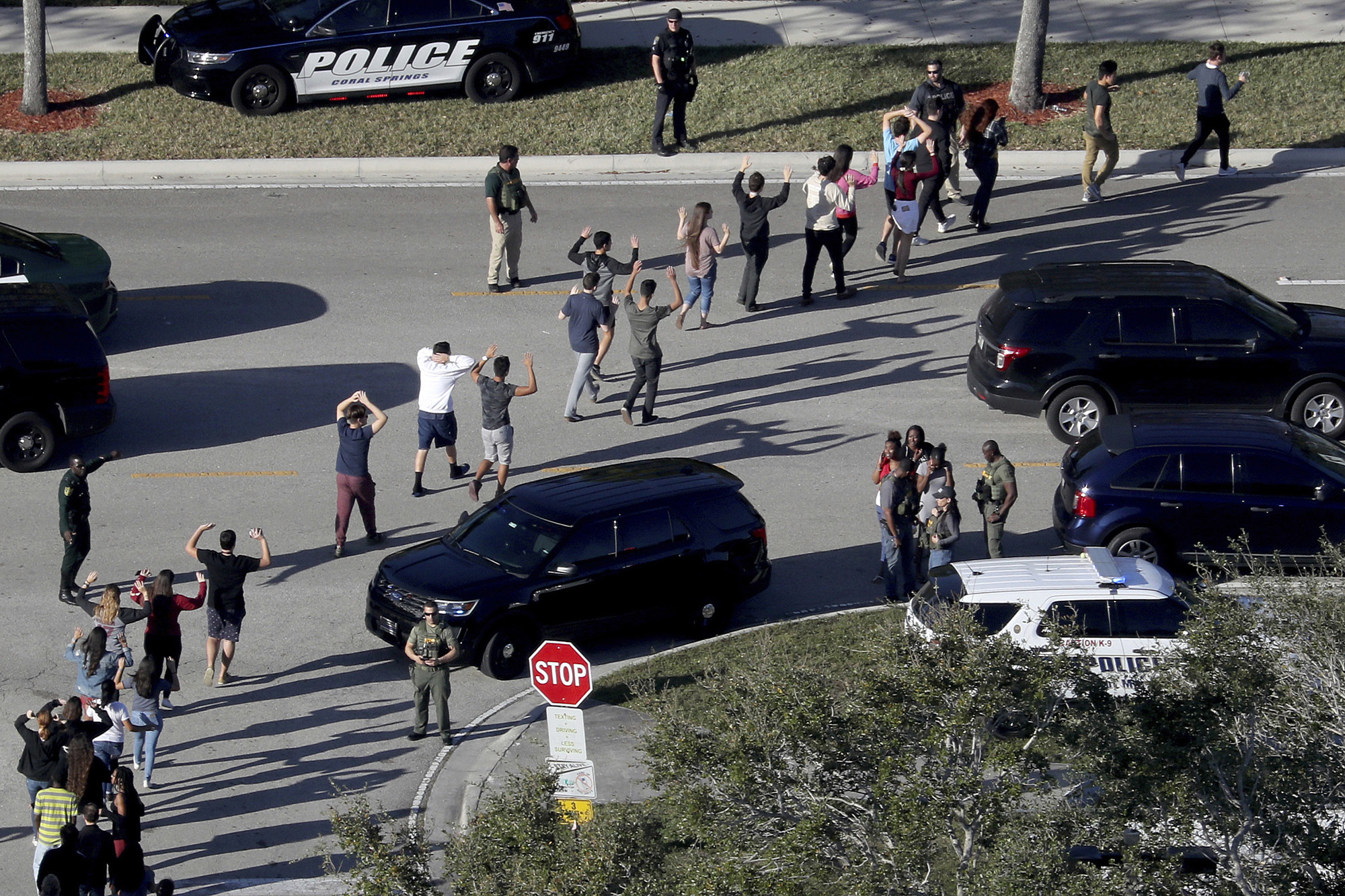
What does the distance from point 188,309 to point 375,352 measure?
2.94 meters

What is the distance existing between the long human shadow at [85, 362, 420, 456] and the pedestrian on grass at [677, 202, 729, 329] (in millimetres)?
3573

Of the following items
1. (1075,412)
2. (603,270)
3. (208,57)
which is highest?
(208,57)

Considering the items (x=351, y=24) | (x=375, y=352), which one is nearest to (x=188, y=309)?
(x=375, y=352)

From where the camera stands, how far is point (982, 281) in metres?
20.6

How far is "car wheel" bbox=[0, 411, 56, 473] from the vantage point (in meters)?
15.8

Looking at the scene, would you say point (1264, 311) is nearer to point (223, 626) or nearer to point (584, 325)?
point (584, 325)

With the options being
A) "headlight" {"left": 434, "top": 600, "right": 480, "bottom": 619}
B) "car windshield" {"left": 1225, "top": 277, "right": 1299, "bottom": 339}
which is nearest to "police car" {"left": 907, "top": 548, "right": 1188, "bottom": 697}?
"headlight" {"left": 434, "top": 600, "right": 480, "bottom": 619}

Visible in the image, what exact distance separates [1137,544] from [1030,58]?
12635mm

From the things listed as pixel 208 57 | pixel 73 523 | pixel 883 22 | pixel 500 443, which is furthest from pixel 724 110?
pixel 73 523

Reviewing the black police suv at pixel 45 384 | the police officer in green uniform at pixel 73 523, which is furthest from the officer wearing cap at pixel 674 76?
the police officer in green uniform at pixel 73 523

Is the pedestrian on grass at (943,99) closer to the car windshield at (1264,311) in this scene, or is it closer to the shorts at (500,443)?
the car windshield at (1264,311)

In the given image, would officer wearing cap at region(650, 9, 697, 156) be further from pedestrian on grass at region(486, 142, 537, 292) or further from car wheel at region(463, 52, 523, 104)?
pedestrian on grass at region(486, 142, 537, 292)

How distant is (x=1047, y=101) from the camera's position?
25.2 metres

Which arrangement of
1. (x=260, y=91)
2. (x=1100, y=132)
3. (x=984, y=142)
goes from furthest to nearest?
(x=260, y=91) → (x=1100, y=132) → (x=984, y=142)
